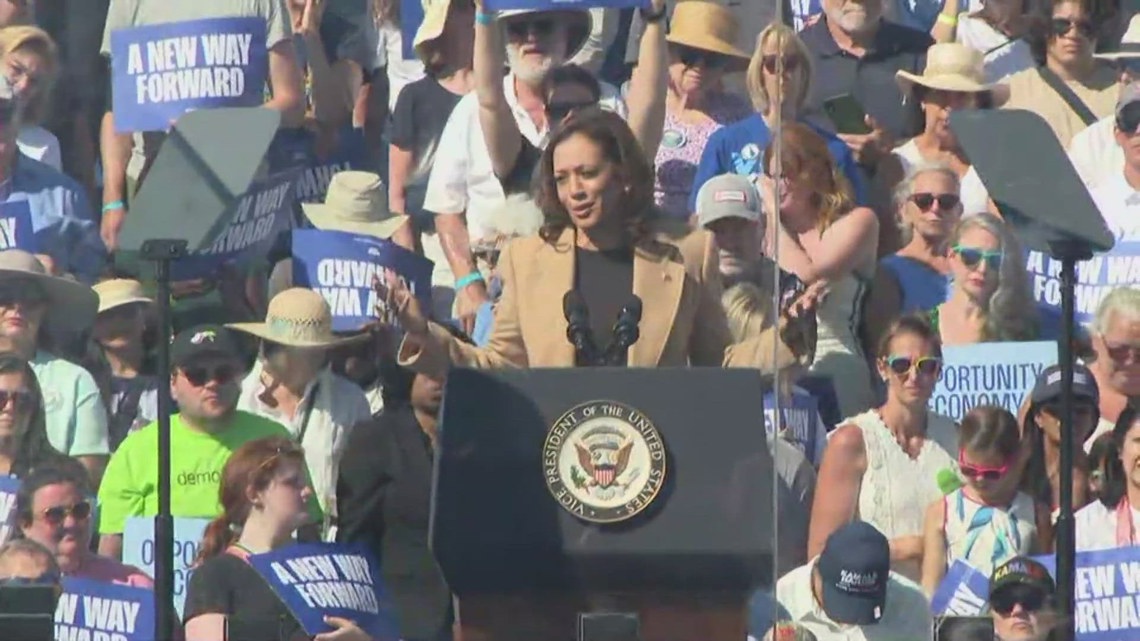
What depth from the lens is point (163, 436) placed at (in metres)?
7.29

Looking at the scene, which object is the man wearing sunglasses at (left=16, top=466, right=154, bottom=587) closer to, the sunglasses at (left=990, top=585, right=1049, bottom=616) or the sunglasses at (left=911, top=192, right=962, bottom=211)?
the sunglasses at (left=990, top=585, right=1049, bottom=616)

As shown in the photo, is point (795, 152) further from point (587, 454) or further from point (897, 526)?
point (587, 454)

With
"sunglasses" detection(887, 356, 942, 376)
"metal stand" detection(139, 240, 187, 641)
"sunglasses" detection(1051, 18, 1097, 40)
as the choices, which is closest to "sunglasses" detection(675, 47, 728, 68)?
"sunglasses" detection(1051, 18, 1097, 40)

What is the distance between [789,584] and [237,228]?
6.21 ft

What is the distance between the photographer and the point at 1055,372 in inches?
347

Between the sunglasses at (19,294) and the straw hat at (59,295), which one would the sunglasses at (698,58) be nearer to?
the straw hat at (59,295)

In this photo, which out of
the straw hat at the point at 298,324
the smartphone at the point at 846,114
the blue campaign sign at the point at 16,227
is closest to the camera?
the straw hat at the point at 298,324

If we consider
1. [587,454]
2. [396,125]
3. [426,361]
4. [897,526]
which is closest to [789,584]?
[897,526]

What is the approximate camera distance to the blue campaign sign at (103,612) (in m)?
7.98

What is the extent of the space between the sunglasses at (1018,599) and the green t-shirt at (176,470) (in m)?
1.86

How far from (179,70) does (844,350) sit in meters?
2.03

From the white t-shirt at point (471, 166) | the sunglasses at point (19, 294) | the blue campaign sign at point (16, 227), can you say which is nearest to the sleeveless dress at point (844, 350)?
the white t-shirt at point (471, 166)

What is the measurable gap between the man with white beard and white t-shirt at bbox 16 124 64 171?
3.52 feet

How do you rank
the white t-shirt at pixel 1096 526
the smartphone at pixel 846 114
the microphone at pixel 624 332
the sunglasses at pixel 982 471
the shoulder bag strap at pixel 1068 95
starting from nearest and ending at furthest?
the microphone at pixel 624 332, the white t-shirt at pixel 1096 526, the sunglasses at pixel 982 471, the smartphone at pixel 846 114, the shoulder bag strap at pixel 1068 95
